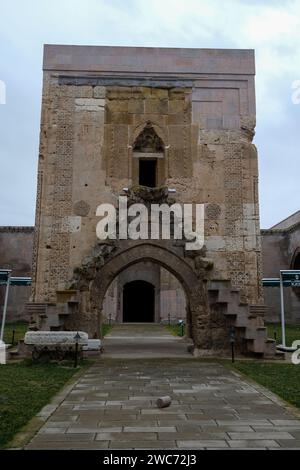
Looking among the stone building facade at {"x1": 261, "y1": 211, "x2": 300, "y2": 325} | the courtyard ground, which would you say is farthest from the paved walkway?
the stone building facade at {"x1": 261, "y1": 211, "x2": 300, "y2": 325}

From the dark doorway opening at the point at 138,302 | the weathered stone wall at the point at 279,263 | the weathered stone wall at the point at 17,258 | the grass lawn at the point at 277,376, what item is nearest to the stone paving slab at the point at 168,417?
the grass lawn at the point at 277,376

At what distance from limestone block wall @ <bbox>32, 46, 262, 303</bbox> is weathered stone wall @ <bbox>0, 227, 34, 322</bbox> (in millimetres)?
14951

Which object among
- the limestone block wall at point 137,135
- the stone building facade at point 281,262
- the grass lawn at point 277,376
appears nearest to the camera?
the grass lawn at point 277,376

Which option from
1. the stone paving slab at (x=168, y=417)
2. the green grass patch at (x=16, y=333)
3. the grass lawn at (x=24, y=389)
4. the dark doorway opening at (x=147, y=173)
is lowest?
the stone paving slab at (x=168, y=417)

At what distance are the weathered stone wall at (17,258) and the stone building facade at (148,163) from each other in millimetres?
14971

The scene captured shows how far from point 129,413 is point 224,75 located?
1141 centimetres

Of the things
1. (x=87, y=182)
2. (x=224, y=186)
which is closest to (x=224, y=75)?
(x=224, y=186)

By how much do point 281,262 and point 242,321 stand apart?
55.2 feet

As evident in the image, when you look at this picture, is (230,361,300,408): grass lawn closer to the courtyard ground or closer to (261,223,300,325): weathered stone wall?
the courtyard ground

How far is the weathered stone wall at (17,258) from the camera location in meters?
27.7

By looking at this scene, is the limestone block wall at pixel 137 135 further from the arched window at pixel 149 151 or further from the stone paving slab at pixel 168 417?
the stone paving slab at pixel 168 417

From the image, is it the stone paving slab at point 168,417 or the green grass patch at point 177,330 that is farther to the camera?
the green grass patch at point 177,330

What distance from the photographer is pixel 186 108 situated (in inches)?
563

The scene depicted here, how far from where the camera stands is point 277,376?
8.95 metres
